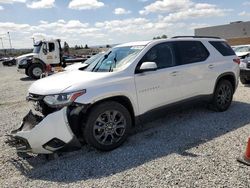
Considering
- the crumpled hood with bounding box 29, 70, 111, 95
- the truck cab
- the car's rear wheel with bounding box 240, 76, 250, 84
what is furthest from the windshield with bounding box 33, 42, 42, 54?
the crumpled hood with bounding box 29, 70, 111, 95

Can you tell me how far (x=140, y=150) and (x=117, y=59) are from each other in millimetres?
1739

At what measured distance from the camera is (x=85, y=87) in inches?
170

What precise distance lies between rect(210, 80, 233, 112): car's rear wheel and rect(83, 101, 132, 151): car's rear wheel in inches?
105

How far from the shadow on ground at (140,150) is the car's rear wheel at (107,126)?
0.18 m

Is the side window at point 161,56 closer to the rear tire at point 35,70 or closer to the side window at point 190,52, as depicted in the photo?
the side window at point 190,52

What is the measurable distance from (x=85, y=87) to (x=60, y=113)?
540mm

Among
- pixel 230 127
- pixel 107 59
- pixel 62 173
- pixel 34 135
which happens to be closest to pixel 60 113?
pixel 34 135

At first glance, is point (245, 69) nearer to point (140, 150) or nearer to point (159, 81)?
point (159, 81)

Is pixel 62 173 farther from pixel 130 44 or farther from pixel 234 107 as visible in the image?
pixel 234 107

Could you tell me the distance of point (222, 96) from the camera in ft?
21.9

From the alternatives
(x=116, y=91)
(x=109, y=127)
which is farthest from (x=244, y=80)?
(x=109, y=127)

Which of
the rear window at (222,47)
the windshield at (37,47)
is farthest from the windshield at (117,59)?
the windshield at (37,47)

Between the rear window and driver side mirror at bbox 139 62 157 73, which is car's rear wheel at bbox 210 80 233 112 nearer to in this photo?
the rear window

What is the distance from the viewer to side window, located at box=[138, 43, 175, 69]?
5.22 metres
